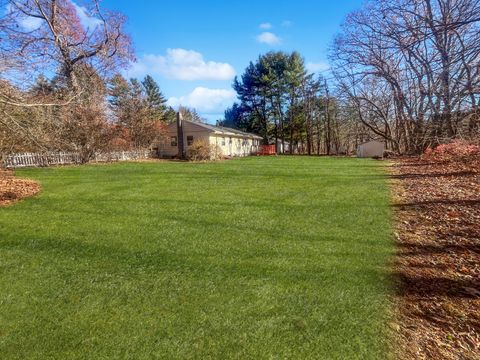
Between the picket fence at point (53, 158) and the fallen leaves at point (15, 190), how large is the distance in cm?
566

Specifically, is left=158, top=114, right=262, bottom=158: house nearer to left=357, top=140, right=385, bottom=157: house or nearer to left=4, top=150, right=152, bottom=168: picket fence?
left=4, top=150, right=152, bottom=168: picket fence

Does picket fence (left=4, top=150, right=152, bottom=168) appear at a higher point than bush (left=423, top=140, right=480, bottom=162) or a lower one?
higher

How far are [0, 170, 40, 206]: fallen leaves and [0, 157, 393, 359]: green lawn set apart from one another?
0.61 metres

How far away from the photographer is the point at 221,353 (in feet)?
7.26

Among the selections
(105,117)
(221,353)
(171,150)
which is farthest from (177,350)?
(171,150)

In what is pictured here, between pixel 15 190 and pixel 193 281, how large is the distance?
691cm

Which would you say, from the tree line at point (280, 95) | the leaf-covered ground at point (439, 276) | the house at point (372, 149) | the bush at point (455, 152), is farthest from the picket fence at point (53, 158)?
the house at point (372, 149)

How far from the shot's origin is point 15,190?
7754 millimetres

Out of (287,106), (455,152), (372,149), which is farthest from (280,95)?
(455,152)

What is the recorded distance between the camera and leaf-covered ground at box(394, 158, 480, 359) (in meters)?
2.46

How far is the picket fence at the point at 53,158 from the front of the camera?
1422 centimetres

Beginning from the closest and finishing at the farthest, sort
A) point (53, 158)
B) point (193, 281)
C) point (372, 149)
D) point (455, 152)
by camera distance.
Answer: point (193, 281), point (455, 152), point (53, 158), point (372, 149)

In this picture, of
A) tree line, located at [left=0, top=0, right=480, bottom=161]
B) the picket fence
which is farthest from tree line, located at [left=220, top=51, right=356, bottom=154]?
the picket fence

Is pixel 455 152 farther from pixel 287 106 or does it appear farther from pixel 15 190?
pixel 287 106
